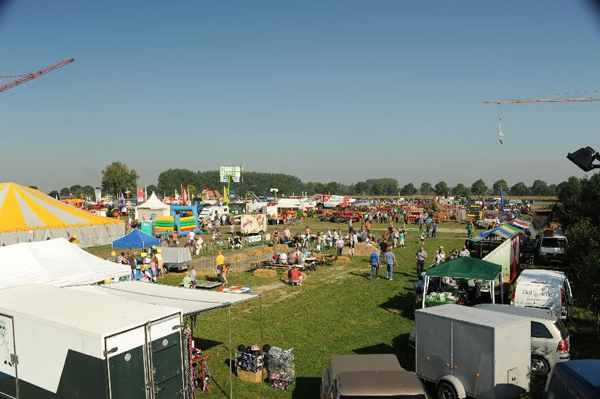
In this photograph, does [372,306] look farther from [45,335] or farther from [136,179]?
[136,179]

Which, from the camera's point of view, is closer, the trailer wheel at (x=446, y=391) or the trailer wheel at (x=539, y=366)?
the trailer wheel at (x=446, y=391)

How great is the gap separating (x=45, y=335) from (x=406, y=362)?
25.6ft

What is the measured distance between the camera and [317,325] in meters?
13.5

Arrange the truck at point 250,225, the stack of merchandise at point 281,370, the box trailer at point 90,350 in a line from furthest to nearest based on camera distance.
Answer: the truck at point 250,225 → the stack of merchandise at point 281,370 → the box trailer at point 90,350

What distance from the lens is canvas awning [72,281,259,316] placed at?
9.21 meters

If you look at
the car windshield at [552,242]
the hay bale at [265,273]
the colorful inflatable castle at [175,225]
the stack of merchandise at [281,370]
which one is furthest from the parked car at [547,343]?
the colorful inflatable castle at [175,225]

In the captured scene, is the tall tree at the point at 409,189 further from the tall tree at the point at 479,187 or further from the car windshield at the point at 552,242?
the car windshield at the point at 552,242

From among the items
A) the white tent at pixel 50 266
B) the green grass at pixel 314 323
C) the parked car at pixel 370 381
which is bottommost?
the green grass at pixel 314 323

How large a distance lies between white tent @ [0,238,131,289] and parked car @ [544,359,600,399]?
11136 millimetres

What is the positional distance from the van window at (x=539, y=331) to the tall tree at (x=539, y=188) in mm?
174788

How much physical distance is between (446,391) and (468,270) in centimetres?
533

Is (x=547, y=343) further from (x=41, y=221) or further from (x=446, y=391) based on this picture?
(x=41, y=221)

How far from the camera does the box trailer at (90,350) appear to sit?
245 inches

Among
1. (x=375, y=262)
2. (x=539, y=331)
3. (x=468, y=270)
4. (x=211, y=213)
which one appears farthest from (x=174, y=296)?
(x=211, y=213)
